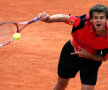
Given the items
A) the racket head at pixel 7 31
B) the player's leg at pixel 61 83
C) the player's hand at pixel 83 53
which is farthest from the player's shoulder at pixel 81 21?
the player's leg at pixel 61 83

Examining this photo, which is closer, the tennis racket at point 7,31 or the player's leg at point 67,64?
the tennis racket at point 7,31

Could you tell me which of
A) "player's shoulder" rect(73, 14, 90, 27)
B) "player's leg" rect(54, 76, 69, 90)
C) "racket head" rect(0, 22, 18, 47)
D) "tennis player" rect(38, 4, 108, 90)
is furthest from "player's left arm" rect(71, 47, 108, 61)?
"racket head" rect(0, 22, 18, 47)

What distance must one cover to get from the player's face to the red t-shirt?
0.11 metres

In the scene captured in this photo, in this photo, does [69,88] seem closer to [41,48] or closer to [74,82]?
[74,82]

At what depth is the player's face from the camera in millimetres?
4461

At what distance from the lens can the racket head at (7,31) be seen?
4.98 m

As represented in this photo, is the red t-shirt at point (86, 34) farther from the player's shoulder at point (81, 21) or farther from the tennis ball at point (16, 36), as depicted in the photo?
the tennis ball at point (16, 36)

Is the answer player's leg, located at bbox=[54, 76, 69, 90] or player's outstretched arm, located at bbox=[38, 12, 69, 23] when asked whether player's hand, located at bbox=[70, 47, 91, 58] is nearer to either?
player's outstretched arm, located at bbox=[38, 12, 69, 23]

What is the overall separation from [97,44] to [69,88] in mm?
2100

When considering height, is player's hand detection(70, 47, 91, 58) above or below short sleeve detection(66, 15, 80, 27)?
below

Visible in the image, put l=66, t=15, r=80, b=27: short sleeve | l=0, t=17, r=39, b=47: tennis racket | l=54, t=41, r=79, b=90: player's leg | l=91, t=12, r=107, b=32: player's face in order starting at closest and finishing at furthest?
l=91, t=12, r=107, b=32: player's face < l=66, t=15, r=80, b=27: short sleeve < l=0, t=17, r=39, b=47: tennis racket < l=54, t=41, r=79, b=90: player's leg

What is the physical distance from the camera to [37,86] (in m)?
6.58

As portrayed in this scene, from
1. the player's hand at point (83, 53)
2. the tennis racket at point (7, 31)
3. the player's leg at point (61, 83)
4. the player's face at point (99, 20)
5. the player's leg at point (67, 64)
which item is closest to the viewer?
the player's face at point (99, 20)

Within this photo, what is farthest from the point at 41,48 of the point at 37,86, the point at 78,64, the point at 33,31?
the point at 78,64
